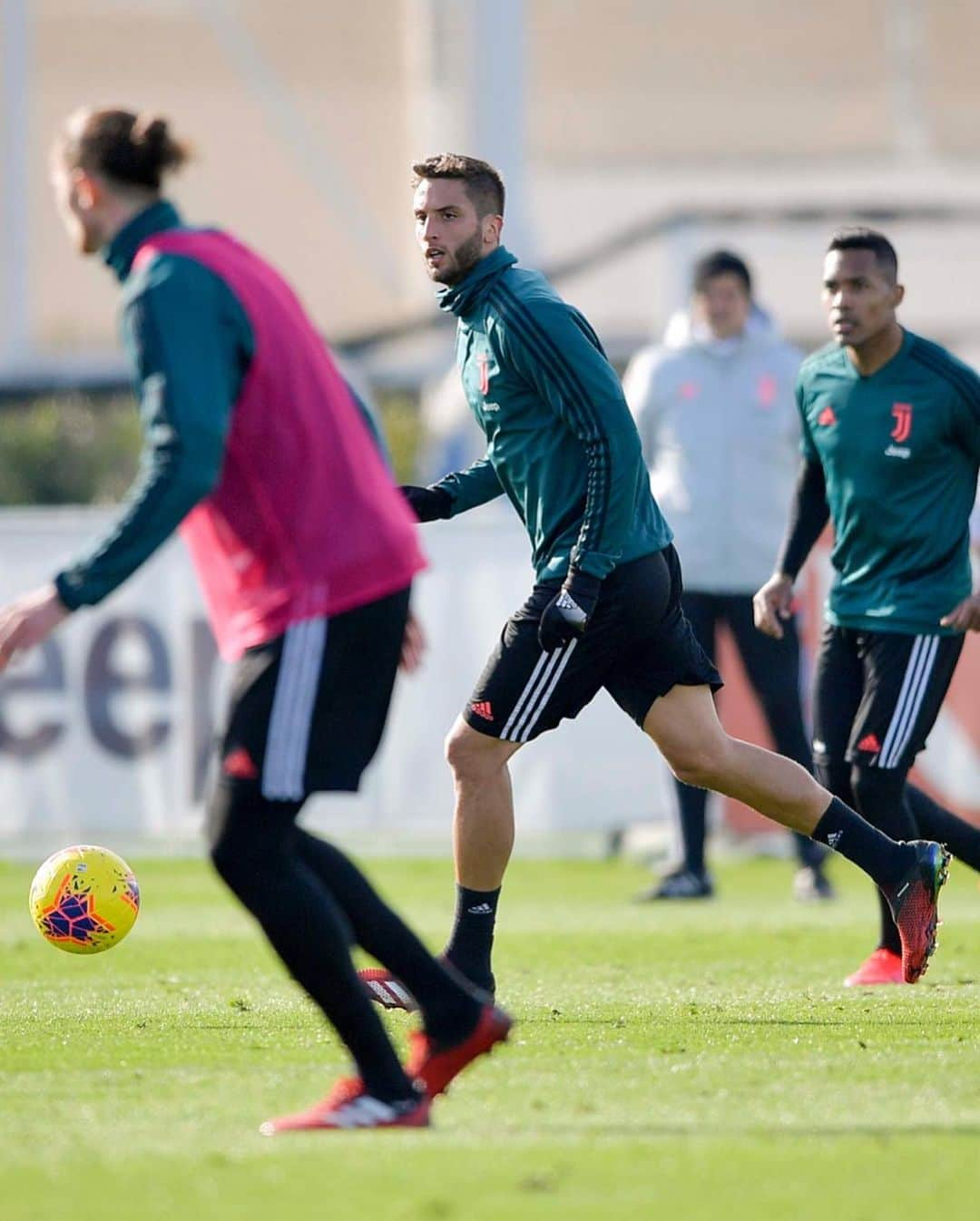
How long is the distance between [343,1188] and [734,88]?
41317 mm

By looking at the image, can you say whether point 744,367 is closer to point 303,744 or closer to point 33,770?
point 33,770

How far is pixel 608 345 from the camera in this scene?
24797mm

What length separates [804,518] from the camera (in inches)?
320

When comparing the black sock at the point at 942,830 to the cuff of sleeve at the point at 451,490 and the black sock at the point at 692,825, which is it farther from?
the black sock at the point at 692,825

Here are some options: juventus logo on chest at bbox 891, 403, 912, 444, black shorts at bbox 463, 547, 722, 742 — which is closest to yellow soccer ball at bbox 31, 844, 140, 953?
black shorts at bbox 463, 547, 722, 742

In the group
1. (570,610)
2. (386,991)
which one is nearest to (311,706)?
(570,610)

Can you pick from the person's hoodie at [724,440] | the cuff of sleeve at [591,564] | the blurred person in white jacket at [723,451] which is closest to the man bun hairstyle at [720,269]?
the blurred person in white jacket at [723,451]

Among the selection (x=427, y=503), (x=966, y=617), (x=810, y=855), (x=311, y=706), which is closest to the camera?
(x=311, y=706)

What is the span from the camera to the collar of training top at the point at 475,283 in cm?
661

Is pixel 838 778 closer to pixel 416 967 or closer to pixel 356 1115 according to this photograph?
pixel 416 967

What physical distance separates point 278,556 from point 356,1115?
1.12m

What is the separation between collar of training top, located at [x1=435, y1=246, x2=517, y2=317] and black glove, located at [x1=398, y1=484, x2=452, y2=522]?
0.59 metres

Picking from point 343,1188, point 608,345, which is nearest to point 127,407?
point 608,345

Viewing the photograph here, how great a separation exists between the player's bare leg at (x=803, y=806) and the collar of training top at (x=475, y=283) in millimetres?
1202
